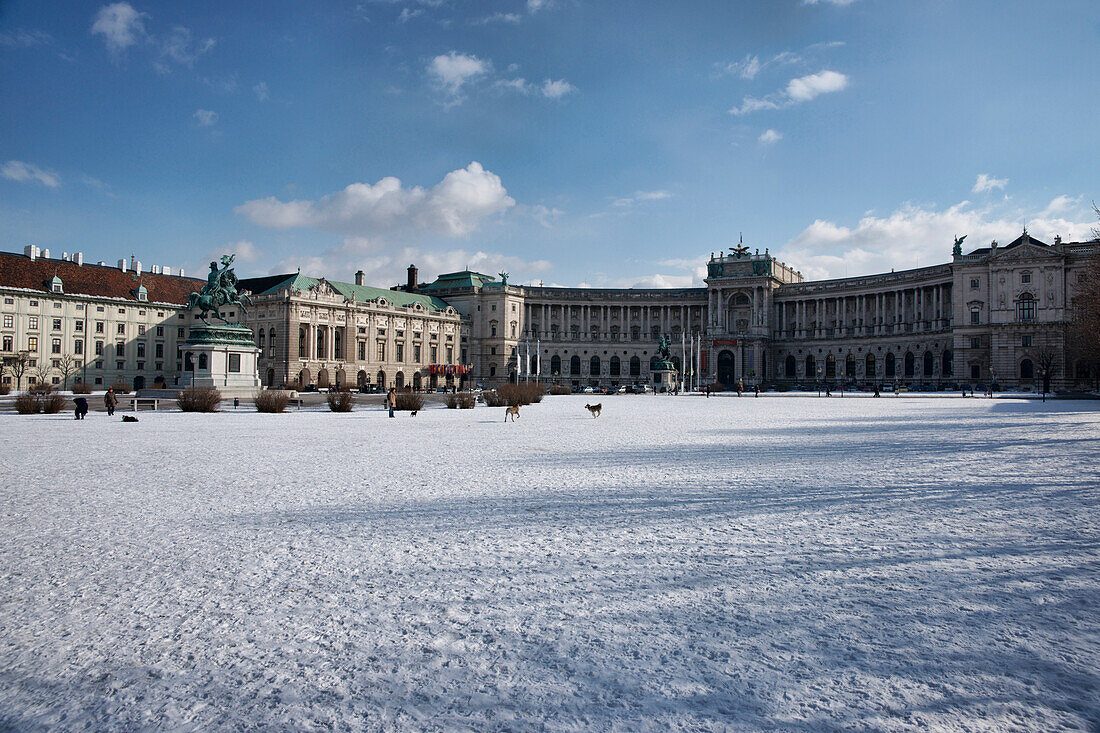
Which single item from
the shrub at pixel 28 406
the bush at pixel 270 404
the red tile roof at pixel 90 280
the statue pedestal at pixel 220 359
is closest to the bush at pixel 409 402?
the bush at pixel 270 404

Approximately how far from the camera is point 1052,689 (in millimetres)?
4340

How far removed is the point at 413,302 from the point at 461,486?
91.5 meters

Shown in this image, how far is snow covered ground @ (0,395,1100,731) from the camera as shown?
4.21 m

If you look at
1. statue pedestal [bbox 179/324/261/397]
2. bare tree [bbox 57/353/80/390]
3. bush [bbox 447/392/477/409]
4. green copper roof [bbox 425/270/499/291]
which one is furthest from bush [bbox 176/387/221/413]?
green copper roof [bbox 425/270/499/291]

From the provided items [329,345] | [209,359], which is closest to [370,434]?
[209,359]

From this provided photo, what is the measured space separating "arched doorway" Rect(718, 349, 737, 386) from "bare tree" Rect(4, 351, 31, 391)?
88.4 metres

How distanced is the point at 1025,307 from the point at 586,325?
60.5 m

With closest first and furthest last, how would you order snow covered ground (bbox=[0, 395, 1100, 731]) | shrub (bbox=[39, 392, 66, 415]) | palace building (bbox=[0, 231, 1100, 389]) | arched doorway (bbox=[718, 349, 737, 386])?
snow covered ground (bbox=[0, 395, 1100, 731])
shrub (bbox=[39, 392, 66, 415])
palace building (bbox=[0, 231, 1100, 389])
arched doorway (bbox=[718, 349, 737, 386])

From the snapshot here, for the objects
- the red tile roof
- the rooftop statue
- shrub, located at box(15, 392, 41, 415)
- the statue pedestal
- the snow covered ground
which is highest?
the red tile roof

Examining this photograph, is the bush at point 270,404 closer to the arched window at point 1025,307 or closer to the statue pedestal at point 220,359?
the statue pedestal at point 220,359

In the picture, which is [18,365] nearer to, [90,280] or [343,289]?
[90,280]

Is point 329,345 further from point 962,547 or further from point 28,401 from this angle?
point 962,547

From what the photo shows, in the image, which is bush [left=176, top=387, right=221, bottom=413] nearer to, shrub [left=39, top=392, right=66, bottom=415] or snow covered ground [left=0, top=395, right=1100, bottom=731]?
shrub [left=39, top=392, right=66, bottom=415]

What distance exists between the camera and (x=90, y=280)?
7819 centimetres
